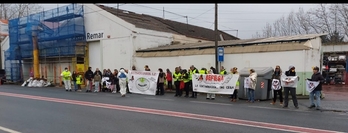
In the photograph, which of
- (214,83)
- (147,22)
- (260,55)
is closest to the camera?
(214,83)

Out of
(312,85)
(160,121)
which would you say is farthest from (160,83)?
(160,121)

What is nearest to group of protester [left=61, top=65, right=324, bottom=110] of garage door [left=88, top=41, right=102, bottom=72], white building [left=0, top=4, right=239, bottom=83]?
white building [left=0, top=4, right=239, bottom=83]

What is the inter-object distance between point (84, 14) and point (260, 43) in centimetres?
1631

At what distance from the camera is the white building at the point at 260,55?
594 inches

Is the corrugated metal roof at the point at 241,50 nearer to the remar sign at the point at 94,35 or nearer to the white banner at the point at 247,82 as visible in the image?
the white banner at the point at 247,82

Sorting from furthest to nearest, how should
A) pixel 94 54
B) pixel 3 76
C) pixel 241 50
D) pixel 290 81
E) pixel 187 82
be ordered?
pixel 3 76 < pixel 94 54 < pixel 241 50 < pixel 187 82 < pixel 290 81

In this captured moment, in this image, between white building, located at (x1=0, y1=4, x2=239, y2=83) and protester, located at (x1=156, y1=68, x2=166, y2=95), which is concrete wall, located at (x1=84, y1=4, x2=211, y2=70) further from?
protester, located at (x1=156, y1=68, x2=166, y2=95)

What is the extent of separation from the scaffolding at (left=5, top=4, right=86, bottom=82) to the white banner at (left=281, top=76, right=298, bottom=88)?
62.7 feet

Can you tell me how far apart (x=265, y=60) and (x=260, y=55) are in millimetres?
418

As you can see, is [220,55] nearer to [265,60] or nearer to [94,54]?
[265,60]

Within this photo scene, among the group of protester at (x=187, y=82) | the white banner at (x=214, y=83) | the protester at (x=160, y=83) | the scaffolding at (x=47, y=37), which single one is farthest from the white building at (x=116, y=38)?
the white banner at (x=214, y=83)

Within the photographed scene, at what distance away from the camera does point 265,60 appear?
16.4 m

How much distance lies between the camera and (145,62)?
22.5 m

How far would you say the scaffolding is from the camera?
25797mm
